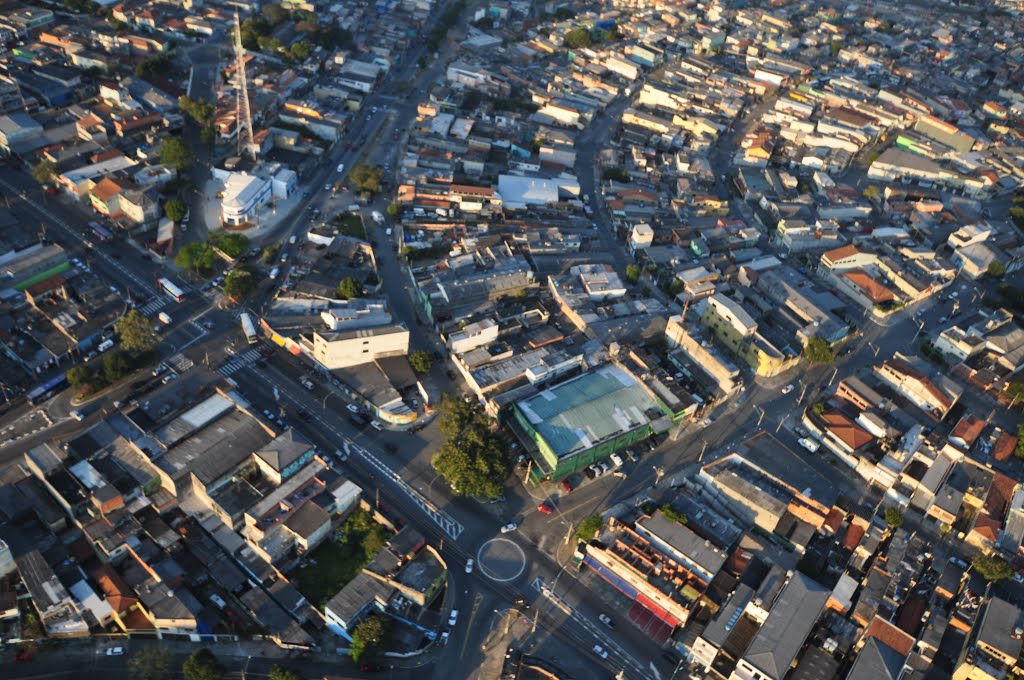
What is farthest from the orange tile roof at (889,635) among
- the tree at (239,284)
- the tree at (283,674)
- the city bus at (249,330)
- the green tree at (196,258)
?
the green tree at (196,258)

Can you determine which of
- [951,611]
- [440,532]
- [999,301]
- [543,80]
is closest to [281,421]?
[440,532]

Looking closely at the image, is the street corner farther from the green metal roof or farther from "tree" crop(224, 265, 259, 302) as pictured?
"tree" crop(224, 265, 259, 302)

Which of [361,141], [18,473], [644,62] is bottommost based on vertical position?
[18,473]

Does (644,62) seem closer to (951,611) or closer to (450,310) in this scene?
(450,310)

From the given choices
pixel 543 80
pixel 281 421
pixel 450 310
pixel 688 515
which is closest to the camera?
pixel 688 515

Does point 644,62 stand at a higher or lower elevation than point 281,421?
higher

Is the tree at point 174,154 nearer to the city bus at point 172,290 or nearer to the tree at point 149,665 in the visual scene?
the city bus at point 172,290

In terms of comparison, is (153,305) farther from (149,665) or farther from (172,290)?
(149,665)
